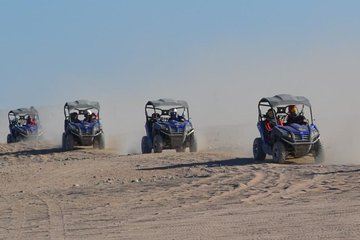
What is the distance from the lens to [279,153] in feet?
63.7

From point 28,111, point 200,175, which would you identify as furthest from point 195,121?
point 200,175

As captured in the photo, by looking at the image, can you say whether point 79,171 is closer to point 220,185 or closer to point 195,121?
point 220,185

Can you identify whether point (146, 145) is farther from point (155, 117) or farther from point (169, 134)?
point (169, 134)

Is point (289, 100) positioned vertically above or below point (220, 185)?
above

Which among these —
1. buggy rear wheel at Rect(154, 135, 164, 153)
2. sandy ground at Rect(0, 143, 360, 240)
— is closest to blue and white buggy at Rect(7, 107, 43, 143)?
buggy rear wheel at Rect(154, 135, 164, 153)

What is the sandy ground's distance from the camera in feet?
31.3

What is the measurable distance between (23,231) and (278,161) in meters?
10.3

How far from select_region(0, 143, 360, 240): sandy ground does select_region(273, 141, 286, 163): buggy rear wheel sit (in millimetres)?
457

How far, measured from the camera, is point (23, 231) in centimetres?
1016

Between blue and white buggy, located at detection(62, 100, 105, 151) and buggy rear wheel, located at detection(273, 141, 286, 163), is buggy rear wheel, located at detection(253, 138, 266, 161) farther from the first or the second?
blue and white buggy, located at detection(62, 100, 105, 151)

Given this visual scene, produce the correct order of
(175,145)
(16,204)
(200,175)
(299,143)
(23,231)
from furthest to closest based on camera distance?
(175,145), (299,143), (200,175), (16,204), (23,231)

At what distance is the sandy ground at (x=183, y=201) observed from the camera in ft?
31.3

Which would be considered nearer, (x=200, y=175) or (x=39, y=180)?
(x=200, y=175)

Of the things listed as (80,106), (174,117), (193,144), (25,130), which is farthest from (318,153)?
(25,130)
